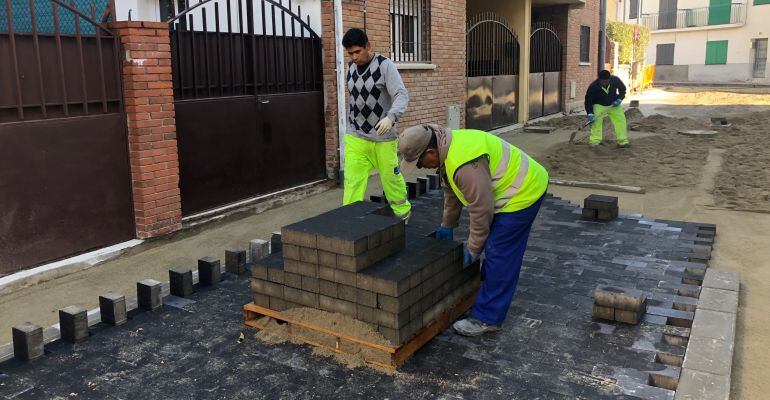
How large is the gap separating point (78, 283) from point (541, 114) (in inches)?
594

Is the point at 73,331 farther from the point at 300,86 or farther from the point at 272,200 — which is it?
the point at 300,86

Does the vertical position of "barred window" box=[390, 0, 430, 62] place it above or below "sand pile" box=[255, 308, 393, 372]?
above

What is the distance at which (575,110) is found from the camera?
20.8 metres

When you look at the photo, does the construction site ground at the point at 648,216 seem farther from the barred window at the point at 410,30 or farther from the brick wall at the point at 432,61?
the barred window at the point at 410,30

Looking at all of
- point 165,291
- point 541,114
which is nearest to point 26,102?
point 165,291

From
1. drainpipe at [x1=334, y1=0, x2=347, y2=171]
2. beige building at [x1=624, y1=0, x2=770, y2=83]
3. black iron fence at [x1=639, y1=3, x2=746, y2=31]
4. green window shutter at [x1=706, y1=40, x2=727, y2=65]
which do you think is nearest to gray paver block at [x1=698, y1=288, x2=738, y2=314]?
drainpipe at [x1=334, y1=0, x2=347, y2=171]

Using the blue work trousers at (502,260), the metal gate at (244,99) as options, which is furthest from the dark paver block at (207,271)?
the blue work trousers at (502,260)

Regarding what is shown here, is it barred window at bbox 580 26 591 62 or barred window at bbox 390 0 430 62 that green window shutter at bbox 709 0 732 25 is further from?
barred window at bbox 390 0 430 62

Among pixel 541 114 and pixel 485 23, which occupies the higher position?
pixel 485 23

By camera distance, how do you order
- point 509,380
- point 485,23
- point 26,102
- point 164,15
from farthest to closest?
point 485,23
point 164,15
point 26,102
point 509,380

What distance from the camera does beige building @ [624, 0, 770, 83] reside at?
40.5m

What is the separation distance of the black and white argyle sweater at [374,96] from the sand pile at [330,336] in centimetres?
244

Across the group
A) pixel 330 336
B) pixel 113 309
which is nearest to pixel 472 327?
pixel 330 336

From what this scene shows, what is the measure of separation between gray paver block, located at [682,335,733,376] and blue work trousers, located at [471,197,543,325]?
1106mm
